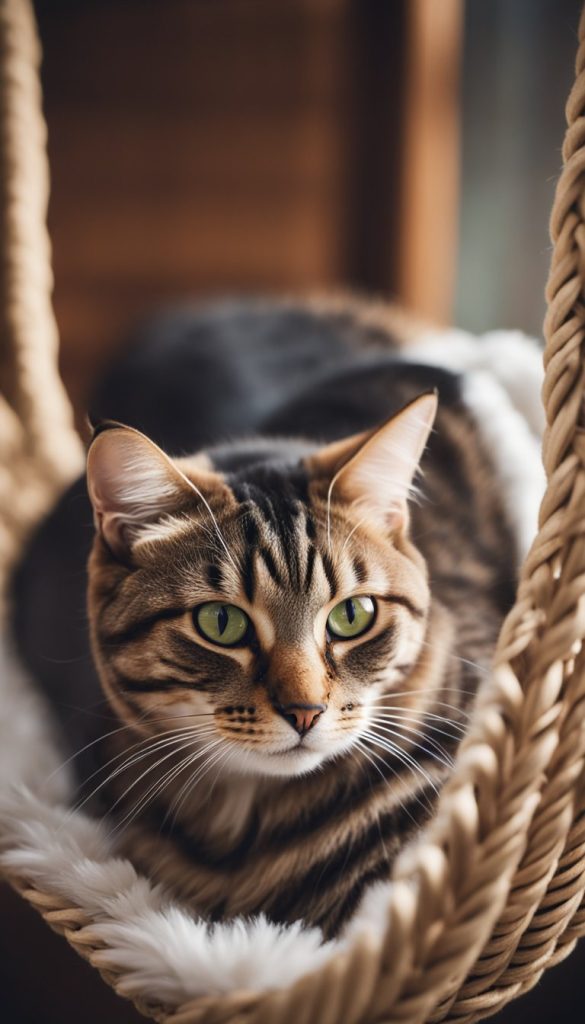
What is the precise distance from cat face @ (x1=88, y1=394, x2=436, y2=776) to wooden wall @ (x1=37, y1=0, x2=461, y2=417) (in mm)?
1461

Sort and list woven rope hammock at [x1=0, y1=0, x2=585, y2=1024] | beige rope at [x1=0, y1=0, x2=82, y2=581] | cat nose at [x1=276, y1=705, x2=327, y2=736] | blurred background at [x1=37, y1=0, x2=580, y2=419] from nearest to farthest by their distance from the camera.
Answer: woven rope hammock at [x1=0, y1=0, x2=585, y2=1024] → cat nose at [x1=276, y1=705, x2=327, y2=736] → beige rope at [x1=0, y1=0, x2=82, y2=581] → blurred background at [x1=37, y1=0, x2=580, y2=419]

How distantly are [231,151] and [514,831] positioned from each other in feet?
6.70

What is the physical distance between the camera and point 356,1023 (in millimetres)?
492

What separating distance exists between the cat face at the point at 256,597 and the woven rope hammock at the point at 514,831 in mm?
129

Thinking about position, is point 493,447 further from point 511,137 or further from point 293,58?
point 293,58

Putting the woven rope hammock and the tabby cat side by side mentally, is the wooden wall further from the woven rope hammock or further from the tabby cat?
the woven rope hammock

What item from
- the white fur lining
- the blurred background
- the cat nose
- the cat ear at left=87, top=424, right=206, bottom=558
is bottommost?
the white fur lining

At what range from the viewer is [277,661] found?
25.0 inches

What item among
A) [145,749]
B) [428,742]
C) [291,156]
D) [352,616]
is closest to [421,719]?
[428,742]

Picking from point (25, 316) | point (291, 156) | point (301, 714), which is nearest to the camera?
point (301, 714)

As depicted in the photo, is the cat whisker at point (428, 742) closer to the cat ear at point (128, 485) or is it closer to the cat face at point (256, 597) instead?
the cat face at point (256, 597)

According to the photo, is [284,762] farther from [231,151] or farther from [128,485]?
[231,151]

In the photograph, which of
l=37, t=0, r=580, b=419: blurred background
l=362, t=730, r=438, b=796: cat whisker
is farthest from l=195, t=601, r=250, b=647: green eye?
l=37, t=0, r=580, b=419: blurred background

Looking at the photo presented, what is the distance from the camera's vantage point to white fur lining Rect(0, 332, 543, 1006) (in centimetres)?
59
